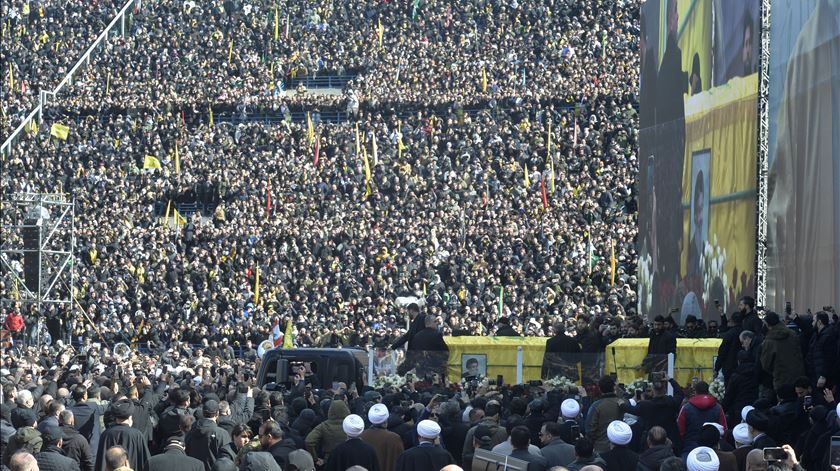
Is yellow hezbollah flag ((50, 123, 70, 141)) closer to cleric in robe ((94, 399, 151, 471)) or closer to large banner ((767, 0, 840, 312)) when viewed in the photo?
large banner ((767, 0, 840, 312))

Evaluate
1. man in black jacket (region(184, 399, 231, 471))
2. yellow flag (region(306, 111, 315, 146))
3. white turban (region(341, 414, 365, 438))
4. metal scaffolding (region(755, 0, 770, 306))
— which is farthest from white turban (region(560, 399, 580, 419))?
yellow flag (region(306, 111, 315, 146))

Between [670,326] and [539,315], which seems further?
Result: [539,315]

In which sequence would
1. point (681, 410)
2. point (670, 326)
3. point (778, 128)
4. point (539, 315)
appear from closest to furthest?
point (681, 410)
point (670, 326)
point (778, 128)
point (539, 315)

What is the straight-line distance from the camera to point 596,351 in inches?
774

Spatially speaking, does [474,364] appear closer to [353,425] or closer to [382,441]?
[382,441]

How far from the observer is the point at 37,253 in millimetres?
33688

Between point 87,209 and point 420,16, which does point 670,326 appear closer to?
point 87,209

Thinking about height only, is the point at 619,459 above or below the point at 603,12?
below

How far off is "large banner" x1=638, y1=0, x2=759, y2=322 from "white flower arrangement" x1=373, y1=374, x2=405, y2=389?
4.97 meters

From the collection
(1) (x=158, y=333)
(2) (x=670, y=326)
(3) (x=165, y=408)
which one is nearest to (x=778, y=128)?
(2) (x=670, y=326)

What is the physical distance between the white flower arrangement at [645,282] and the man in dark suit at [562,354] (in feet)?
42.4

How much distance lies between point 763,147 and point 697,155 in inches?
184

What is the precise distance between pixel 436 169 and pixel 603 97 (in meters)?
5.85

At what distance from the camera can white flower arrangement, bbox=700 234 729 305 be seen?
26.3 metres
